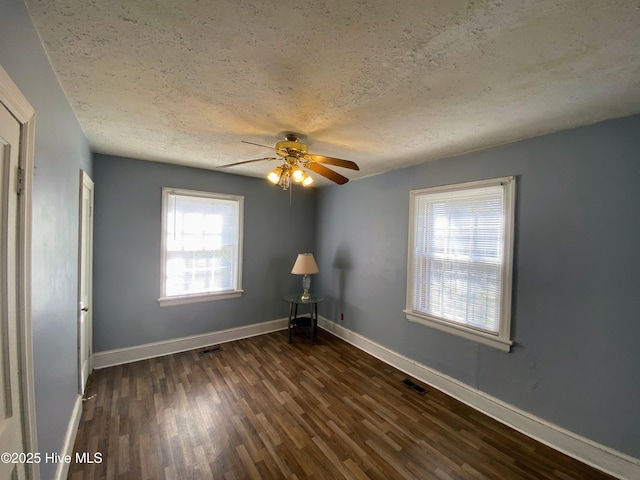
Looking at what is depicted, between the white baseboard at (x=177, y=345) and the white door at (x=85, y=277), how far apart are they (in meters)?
0.19

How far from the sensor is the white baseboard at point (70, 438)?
157 cm

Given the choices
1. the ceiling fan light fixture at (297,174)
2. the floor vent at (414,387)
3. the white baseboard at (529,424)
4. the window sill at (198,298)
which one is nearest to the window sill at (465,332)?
the white baseboard at (529,424)

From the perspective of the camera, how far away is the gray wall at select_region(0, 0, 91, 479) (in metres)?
1.01

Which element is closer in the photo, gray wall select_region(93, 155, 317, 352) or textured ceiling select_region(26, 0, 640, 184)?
textured ceiling select_region(26, 0, 640, 184)

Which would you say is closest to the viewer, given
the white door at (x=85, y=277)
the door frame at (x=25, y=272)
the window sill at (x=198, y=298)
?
the door frame at (x=25, y=272)

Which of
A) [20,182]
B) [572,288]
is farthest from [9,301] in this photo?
[572,288]

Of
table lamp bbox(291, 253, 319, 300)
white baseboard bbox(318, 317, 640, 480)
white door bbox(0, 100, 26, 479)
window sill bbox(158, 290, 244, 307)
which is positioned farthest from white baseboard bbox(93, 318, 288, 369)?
white door bbox(0, 100, 26, 479)

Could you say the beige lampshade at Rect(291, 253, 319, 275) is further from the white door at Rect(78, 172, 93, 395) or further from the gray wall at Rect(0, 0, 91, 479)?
the gray wall at Rect(0, 0, 91, 479)

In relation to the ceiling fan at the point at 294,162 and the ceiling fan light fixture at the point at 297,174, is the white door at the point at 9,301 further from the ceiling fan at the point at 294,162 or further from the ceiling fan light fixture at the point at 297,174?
the ceiling fan light fixture at the point at 297,174

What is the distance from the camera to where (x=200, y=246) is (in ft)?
11.9

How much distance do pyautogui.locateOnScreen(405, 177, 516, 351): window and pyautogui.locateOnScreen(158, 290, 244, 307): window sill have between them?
252cm

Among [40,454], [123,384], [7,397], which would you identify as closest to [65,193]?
[7,397]

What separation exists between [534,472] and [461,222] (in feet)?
6.59

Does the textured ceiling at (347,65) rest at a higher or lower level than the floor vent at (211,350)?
higher
